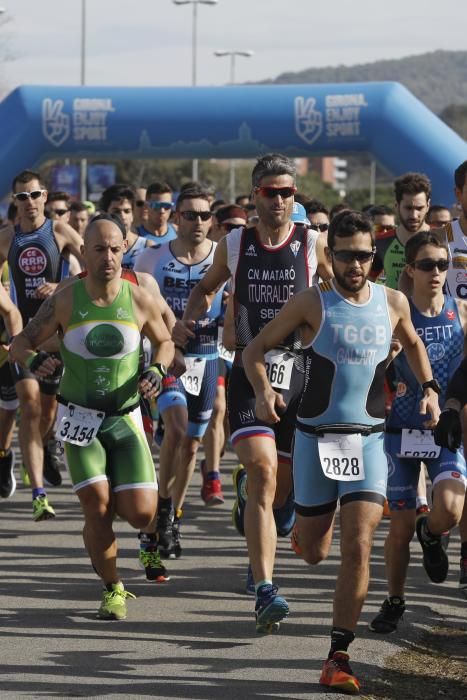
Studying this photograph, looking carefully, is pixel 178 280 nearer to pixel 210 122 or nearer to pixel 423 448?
pixel 423 448

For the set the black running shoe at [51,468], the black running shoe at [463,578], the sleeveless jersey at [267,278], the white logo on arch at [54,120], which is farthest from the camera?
the white logo on arch at [54,120]

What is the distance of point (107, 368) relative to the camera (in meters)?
7.00

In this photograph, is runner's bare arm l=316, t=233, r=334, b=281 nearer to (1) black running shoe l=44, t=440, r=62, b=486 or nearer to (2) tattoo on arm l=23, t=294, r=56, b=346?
(2) tattoo on arm l=23, t=294, r=56, b=346

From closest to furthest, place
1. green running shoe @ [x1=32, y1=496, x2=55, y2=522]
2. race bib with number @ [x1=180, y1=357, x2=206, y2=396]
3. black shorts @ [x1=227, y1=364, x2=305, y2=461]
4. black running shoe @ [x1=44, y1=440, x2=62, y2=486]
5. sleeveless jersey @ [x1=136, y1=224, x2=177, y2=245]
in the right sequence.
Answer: black shorts @ [x1=227, y1=364, x2=305, y2=461], race bib with number @ [x1=180, y1=357, x2=206, y2=396], green running shoe @ [x1=32, y1=496, x2=55, y2=522], black running shoe @ [x1=44, y1=440, x2=62, y2=486], sleeveless jersey @ [x1=136, y1=224, x2=177, y2=245]

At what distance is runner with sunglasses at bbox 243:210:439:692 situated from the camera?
5867mm

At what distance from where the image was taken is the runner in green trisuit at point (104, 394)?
6926 millimetres

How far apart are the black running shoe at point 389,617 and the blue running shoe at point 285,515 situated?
112 centimetres

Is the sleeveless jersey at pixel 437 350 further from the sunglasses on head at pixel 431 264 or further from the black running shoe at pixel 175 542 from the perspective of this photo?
the black running shoe at pixel 175 542

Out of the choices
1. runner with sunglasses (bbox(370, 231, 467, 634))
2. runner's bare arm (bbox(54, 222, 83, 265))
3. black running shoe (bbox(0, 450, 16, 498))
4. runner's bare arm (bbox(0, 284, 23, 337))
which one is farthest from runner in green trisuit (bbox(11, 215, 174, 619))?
black running shoe (bbox(0, 450, 16, 498))

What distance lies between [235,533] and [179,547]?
3.40 feet

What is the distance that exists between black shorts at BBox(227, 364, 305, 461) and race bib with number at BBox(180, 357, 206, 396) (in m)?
2.10

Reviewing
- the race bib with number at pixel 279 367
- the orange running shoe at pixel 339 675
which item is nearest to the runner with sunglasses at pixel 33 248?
the race bib with number at pixel 279 367

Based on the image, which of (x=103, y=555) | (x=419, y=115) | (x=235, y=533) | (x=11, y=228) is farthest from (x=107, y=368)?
(x=419, y=115)

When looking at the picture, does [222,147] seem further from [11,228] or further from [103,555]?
[103,555]
